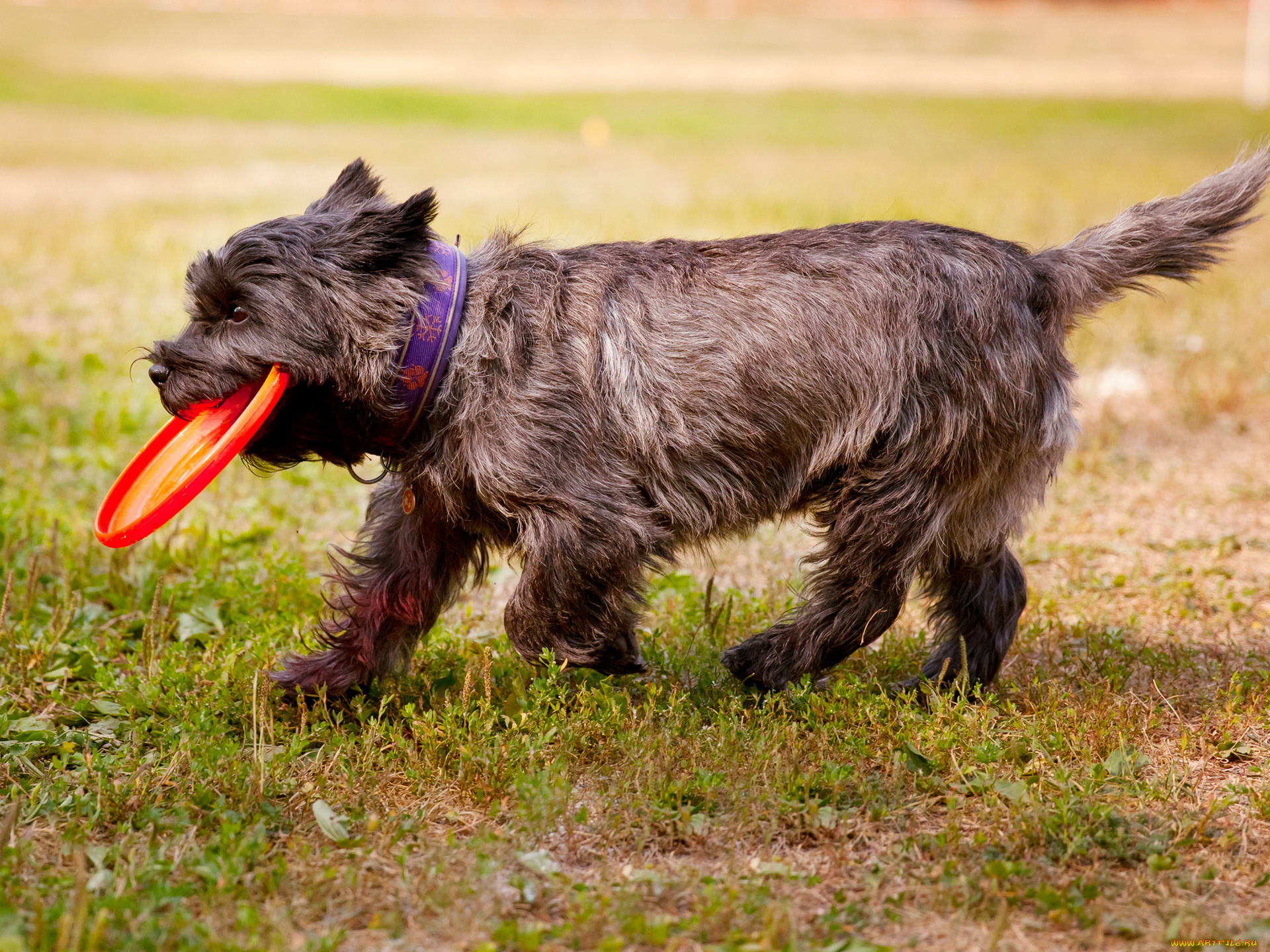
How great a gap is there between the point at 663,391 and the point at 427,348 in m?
0.80

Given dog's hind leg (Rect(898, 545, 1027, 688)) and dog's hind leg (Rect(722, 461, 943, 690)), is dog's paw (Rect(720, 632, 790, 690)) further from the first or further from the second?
dog's hind leg (Rect(898, 545, 1027, 688))

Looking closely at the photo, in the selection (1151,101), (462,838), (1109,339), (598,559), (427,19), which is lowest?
(462,838)

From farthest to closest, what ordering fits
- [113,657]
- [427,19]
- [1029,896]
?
1. [427,19]
2. [113,657]
3. [1029,896]

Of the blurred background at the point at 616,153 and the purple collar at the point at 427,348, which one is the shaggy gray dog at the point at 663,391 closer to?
the purple collar at the point at 427,348

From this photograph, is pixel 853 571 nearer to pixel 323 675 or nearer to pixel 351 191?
pixel 323 675

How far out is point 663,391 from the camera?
393cm

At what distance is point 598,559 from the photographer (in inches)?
153

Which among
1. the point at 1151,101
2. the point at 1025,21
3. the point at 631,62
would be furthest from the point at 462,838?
the point at 1025,21

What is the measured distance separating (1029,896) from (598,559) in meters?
1.64

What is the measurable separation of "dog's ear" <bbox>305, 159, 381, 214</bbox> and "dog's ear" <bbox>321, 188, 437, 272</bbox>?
22 cm

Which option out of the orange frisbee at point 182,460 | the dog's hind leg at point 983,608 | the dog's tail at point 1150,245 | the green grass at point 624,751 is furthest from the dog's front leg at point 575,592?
the dog's tail at point 1150,245

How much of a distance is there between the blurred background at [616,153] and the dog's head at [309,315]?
64cm

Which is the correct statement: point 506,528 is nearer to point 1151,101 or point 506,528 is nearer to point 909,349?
point 909,349

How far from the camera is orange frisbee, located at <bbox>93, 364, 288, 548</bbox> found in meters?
3.76
